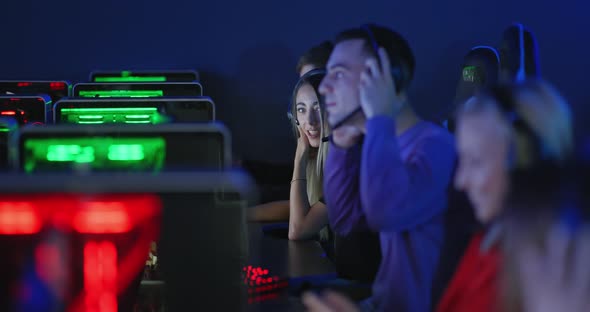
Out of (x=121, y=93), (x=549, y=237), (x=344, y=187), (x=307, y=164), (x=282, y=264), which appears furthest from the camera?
(x=121, y=93)

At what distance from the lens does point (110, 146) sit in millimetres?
1498

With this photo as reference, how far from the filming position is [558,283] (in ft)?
2.81

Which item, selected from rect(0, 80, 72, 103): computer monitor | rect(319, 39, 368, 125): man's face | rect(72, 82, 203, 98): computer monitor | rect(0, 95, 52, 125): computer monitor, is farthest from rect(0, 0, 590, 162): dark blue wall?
rect(319, 39, 368, 125): man's face

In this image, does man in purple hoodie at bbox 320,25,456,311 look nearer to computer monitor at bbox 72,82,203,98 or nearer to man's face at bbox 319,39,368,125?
man's face at bbox 319,39,368,125

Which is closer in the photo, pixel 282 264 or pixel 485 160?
pixel 485 160

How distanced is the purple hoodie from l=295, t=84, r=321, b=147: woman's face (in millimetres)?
1749

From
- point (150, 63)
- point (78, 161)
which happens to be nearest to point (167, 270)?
point (78, 161)

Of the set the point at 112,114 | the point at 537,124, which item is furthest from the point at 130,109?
→ the point at 537,124

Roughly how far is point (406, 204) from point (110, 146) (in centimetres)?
→ 58

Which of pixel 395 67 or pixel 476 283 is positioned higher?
pixel 395 67

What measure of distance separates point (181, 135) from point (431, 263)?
0.64m

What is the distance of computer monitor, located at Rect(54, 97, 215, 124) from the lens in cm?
341

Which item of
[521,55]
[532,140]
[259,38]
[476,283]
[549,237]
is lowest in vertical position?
[476,283]

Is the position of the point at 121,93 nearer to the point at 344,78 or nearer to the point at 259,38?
the point at 259,38
